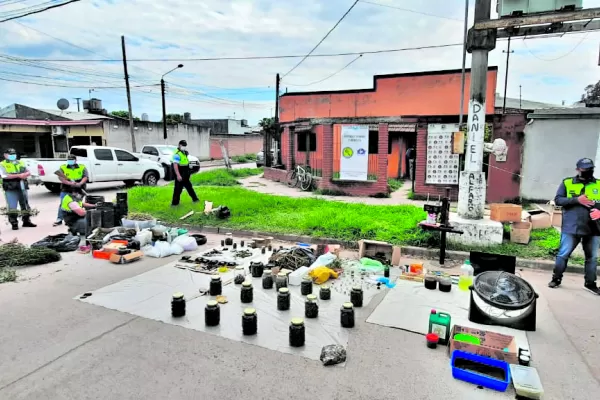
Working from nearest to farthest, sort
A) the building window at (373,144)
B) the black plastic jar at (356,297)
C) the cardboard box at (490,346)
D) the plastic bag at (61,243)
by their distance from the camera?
the cardboard box at (490,346) < the black plastic jar at (356,297) < the plastic bag at (61,243) < the building window at (373,144)

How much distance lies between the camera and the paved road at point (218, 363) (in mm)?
3297

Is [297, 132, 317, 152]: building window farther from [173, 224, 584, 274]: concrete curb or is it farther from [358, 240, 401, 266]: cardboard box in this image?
[358, 240, 401, 266]: cardboard box

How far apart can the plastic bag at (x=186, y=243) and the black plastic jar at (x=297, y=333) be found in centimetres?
443

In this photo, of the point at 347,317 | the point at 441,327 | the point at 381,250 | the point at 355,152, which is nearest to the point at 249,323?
the point at 347,317

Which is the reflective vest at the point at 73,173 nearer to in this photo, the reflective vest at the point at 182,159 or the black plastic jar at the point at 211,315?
the reflective vest at the point at 182,159

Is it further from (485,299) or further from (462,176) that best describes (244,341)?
(462,176)

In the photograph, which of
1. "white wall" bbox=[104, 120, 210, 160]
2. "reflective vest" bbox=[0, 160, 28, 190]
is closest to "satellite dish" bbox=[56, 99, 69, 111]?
"white wall" bbox=[104, 120, 210, 160]

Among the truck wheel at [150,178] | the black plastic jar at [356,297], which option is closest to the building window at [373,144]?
the black plastic jar at [356,297]

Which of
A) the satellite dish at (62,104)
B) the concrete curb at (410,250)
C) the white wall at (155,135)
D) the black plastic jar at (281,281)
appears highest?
the satellite dish at (62,104)

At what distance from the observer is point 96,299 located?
5.26 m

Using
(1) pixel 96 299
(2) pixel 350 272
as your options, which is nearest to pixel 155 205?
(1) pixel 96 299

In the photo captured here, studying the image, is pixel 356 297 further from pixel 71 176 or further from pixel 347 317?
pixel 71 176

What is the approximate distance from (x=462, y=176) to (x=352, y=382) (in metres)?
5.59

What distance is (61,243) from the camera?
760 cm
